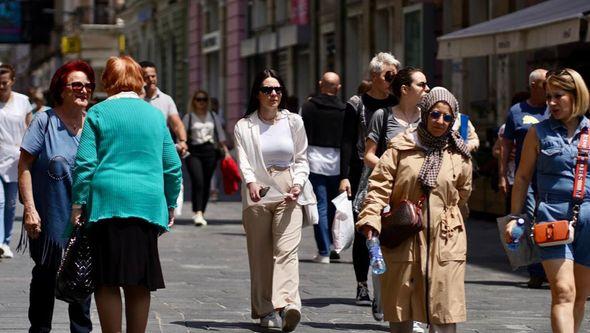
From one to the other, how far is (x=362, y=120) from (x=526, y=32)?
7.46 m

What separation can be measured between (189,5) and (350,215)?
4000 cm

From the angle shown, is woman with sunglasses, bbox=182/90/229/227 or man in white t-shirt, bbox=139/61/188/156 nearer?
man in white t-shirt, bbox=139/61/188/156

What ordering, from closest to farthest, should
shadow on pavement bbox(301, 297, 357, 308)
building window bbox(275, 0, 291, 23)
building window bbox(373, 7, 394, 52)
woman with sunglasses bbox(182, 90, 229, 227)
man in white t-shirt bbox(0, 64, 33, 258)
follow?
1. shadow on pavement bbox(301, 297, 357, 308)
2. man in white t-shirt bbox(0, 64, 33, 258)
3. woman with sunglasses bbox(182, 90, 229, 227)
4. building window bbox(373, 7, 394, 52)
5. building window bbox(275, 0, 291, 23)

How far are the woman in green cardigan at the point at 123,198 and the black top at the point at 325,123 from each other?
22.0 feet

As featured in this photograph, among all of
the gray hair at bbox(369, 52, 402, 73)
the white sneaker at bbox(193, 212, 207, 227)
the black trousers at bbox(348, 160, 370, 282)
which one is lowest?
the white sneaker at bbox(193, 212, 207, 227)

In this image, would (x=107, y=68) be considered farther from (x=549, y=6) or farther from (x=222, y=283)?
(x=549, y=6)

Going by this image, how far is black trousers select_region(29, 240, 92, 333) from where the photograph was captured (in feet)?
28.6

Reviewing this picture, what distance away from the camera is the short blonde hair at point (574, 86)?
26.3ft

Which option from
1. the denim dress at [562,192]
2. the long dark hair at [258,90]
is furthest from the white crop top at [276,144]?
the denim dress at [562,192]

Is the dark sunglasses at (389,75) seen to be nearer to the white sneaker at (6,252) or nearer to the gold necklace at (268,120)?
the gold necklace at (268,120)

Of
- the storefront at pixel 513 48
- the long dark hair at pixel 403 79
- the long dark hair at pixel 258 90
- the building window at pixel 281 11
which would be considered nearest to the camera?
the long dark hair at pixel 403 79

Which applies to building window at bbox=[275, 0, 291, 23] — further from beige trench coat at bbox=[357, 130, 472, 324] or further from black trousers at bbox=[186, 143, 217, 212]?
beige trench coat at bbox=[357, 130, 472, 324]

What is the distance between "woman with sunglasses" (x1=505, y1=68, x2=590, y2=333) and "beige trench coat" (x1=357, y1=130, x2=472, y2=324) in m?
0.33

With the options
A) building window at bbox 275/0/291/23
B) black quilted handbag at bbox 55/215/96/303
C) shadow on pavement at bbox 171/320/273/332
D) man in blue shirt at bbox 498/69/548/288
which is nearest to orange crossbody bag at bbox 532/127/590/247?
black quilted handbag at bbox 55/215/96/303
